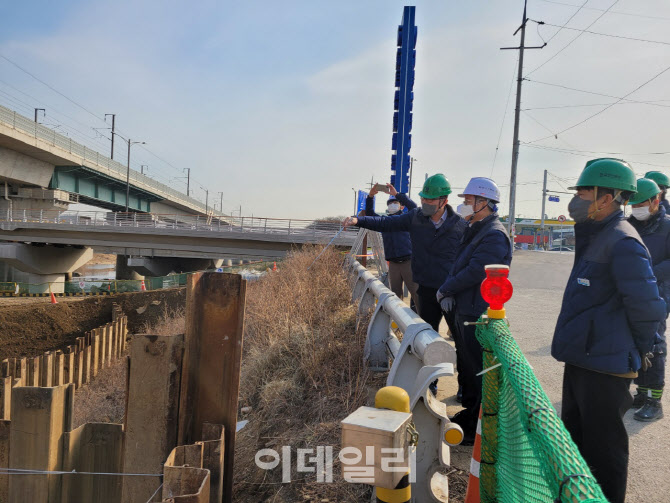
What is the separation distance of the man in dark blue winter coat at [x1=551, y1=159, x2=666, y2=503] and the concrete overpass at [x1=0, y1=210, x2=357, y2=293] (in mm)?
25559

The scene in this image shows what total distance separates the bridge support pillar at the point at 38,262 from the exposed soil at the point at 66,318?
505 inches

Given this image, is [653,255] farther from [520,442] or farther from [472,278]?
[520,442]

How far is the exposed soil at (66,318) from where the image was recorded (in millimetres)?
18312

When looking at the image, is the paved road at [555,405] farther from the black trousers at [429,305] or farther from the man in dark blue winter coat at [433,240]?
the man in dark blue winter coat at [433,240]

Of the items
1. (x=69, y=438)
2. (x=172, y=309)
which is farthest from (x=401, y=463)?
(x=172, y=309)

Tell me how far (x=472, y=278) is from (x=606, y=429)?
1424 mm

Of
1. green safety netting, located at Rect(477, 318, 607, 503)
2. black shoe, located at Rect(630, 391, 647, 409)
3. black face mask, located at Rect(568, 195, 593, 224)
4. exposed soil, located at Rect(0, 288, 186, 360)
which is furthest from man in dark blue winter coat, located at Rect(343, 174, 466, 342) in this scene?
exposed soil, located at Rect(0, 288, 186, 360)

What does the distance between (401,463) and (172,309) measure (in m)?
20.5

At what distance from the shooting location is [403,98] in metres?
12.1

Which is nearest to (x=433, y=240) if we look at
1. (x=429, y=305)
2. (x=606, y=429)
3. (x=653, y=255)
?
(x=429, y=305)

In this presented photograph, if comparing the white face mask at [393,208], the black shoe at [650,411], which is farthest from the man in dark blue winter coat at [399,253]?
the black shoe at [650,411]

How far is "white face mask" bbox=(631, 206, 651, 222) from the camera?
4.11 meters

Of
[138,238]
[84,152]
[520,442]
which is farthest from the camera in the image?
[84,152]

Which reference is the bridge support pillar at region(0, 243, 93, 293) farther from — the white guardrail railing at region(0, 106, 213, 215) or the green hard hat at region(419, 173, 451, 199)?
the green hard hat at region(419, 173, 451, 199)
